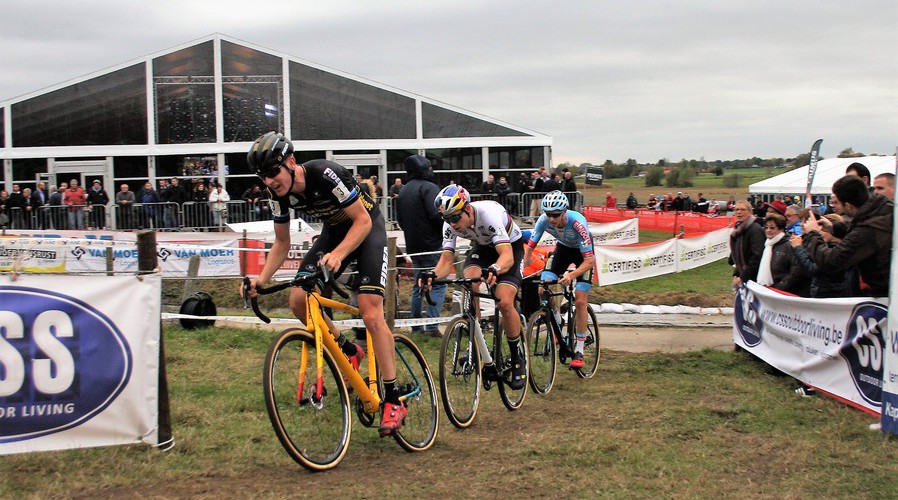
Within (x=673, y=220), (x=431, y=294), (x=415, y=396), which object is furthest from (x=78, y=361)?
(x=673, y=220)

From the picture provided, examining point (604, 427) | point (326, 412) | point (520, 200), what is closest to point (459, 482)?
point (326, 412)

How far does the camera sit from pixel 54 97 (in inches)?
1049

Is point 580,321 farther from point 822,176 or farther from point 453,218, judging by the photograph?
point 822,176

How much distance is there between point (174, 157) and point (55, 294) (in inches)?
924

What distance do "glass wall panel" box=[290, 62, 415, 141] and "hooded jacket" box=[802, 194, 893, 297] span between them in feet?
72.6

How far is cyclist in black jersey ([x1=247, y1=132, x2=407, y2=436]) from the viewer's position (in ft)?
17.2

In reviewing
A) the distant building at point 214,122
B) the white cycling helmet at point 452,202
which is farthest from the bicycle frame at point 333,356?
the distant building at point 214,122

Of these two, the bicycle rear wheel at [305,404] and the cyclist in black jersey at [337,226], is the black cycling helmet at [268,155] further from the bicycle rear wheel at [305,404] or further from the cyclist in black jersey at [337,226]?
the bicycle rear wheel at [305,404]

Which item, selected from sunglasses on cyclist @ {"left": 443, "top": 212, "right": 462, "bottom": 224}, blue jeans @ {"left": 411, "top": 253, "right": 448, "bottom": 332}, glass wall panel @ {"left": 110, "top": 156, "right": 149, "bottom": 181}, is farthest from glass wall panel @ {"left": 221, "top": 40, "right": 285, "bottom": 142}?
sunglasses on cyclist @ {"left": 443, "top": 212, "right": 462, "bottom": 224}

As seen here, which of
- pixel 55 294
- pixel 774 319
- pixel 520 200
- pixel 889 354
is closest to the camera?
pixel 55 294

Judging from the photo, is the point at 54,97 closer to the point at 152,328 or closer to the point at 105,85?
the point at 105,85

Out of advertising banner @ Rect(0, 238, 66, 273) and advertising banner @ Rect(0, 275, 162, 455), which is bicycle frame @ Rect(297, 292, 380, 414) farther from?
advertising banner @ Rect(0, 238, 66, 273)

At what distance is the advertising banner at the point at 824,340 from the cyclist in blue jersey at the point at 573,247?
83.1 inches

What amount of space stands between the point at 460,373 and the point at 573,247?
2.83 meters
